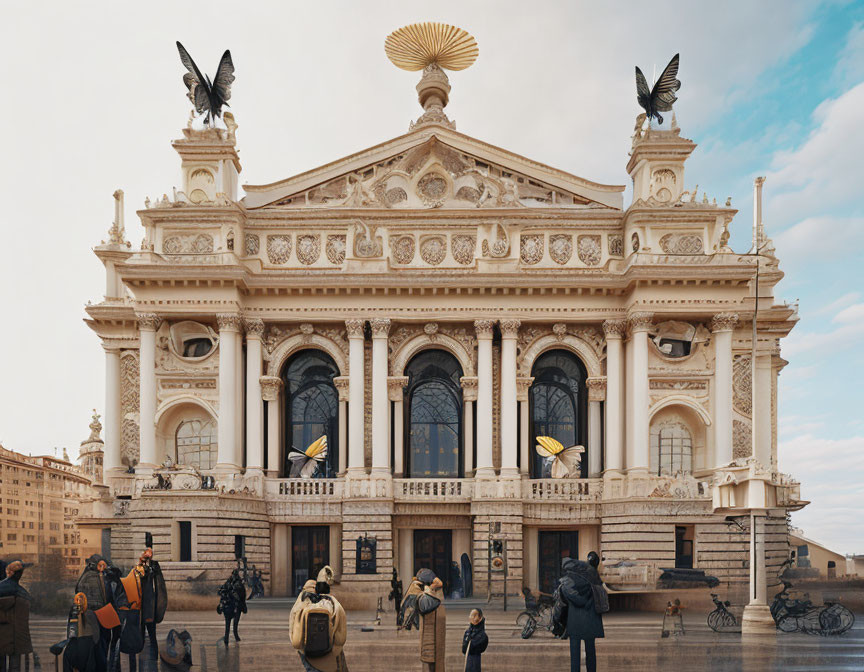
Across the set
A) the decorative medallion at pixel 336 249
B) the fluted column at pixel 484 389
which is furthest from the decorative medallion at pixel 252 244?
the fluted column at pixel 484 389

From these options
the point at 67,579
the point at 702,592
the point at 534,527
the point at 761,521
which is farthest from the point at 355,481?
the point at 761,521

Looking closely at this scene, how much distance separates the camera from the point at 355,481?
129 feet

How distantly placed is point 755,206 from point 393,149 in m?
17.5

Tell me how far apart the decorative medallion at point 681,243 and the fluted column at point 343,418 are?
1640 centimetres

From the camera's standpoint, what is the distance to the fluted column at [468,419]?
41.1 metres

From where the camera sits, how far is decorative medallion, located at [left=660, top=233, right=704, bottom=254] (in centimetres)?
4025

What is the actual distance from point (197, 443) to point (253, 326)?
6.35 meters

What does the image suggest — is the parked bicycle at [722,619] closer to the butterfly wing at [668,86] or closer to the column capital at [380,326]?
the column capital at [380,326]

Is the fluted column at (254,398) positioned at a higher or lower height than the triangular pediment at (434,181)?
lower

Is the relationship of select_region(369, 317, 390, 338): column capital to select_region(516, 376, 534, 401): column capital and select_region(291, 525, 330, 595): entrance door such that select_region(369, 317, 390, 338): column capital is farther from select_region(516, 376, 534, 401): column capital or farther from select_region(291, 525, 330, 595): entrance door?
select_region(291, 525, 330, 595): entrance door

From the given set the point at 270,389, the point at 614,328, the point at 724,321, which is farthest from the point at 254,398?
the point at 724,321

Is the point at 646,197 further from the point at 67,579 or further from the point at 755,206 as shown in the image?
the point at 67,579

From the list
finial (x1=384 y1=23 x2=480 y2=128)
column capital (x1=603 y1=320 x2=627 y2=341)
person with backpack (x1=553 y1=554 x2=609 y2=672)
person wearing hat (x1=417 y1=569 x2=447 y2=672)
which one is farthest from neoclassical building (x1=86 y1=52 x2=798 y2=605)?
person wearing hat (x1=417 y1=569 x2=447 y2=672)

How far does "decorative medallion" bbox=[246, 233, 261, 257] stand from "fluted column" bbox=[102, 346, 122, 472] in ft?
32.7
